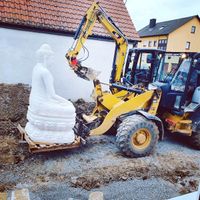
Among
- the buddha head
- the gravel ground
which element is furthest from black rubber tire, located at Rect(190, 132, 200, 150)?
the buddha head

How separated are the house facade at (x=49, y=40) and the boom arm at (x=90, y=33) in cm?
196

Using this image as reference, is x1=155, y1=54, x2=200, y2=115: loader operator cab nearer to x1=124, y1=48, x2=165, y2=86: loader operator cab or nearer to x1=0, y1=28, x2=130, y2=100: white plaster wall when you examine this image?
x1=124, y1=48, x2=165, y2=86: loader operator cab

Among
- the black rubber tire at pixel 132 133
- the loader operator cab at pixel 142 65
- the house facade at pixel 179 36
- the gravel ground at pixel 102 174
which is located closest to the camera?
the gravel ground at pixel 102 174

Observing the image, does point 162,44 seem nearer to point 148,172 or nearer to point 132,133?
point 132,133

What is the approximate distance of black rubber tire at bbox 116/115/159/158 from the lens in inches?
157

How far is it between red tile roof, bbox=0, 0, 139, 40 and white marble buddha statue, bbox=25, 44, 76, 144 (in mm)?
2993

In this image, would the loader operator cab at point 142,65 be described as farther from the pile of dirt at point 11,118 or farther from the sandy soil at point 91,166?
the pile of dirt at point 11,118

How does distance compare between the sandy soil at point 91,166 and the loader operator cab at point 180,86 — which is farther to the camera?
the loader operator cab at point 180,86

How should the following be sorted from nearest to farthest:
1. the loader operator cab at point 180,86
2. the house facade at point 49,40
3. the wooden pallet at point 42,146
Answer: the wooden pallet at point 42,146, the loader operator cab at point 180,86, the house facade at point 49,40

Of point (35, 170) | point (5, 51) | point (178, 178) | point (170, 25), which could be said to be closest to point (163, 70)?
point (178, 178)

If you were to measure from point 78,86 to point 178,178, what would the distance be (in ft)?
14.1

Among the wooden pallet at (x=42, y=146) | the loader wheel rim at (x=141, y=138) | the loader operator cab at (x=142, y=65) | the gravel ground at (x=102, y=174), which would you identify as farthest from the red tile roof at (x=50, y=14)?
the loader wheel rim at (x=141, y=138)

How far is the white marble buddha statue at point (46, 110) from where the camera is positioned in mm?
3686

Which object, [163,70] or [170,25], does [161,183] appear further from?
[170,25]
